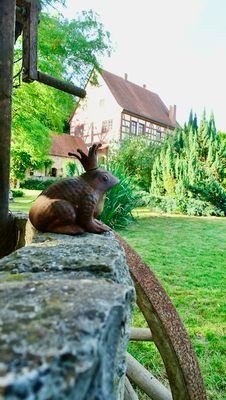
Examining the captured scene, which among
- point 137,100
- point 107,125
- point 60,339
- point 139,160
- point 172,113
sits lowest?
point 60,339

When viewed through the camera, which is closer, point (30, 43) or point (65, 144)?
point (30, 43)

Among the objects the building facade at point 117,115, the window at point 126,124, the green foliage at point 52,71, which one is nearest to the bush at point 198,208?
the green foliage at point 52,71

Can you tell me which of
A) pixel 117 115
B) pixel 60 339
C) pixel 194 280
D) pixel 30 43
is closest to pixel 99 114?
pixel 117 115

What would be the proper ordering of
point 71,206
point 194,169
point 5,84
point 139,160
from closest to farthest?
point 71,206 < point 5,84 < point 194,169 < point 139,160

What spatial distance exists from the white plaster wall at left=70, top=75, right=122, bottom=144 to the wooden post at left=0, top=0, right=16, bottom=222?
22.4m

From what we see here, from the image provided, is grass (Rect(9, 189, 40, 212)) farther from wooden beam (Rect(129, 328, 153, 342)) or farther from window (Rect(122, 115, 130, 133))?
window (Rect(122, 115, 130, 133))

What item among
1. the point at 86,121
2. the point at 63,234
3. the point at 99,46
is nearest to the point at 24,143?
the point at 99,46

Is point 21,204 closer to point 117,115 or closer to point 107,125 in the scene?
point 117,115

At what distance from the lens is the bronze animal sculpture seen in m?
1.35

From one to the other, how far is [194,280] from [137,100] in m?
25.3

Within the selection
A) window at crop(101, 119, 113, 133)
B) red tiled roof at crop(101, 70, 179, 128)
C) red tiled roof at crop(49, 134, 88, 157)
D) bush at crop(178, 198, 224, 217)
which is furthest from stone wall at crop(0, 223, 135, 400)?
red tiled roof at crop(49, 134, 88, 157)

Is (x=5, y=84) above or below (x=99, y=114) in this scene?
below

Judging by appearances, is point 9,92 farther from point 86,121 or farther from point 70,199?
point 86,121

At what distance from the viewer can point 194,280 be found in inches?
168
